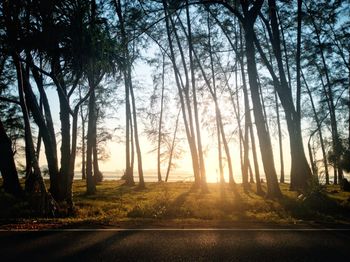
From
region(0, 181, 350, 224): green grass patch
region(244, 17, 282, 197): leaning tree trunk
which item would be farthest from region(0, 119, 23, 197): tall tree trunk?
region(244, 17, 282, 197): leaning tree trunk

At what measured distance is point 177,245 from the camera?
7.08m

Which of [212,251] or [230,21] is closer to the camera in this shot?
[212,251]

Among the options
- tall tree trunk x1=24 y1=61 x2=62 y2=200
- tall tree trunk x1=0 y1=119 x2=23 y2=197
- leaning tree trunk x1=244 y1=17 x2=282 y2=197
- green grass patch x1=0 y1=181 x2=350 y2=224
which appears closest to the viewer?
green grass patch x1=0 y1=181 x2=350 y2=224

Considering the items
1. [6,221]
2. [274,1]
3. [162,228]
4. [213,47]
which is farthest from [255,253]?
[213,47]

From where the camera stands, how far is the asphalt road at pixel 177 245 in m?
6.26

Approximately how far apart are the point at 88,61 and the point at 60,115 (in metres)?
4.07

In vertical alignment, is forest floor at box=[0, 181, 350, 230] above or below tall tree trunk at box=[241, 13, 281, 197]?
below

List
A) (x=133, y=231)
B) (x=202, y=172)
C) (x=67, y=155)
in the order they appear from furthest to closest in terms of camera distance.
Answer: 1. (x=202, y=172)
2. (x=67, y=155)
3. (x=133, y=231)

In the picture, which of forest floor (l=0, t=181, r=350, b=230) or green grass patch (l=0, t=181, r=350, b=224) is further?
green grass patch (l=0, t=181, r=350, b=224)

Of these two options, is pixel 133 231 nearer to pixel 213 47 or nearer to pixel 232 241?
pixel 232 241

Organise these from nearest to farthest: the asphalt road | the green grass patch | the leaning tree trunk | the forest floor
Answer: the asphalt road → the forest floor → the green grass patch → the leaning tree trunk

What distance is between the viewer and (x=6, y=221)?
9.97 metres

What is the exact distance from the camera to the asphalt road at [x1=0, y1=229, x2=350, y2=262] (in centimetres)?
626

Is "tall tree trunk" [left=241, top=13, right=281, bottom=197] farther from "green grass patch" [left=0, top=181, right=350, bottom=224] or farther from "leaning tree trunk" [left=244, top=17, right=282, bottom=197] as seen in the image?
"green grass patch" [left=0, top=181, right=350, bottom=224]
